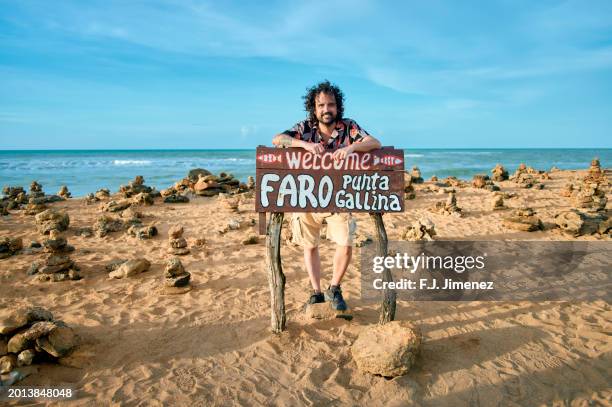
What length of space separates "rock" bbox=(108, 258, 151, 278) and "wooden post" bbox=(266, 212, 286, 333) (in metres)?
3.08

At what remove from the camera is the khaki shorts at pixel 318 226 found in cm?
401

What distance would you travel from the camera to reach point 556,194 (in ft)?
42.8

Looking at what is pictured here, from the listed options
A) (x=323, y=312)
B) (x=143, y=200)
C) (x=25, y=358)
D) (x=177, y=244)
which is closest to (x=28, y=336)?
(x=25, y=358)

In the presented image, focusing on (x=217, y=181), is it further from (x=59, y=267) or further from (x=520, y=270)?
(x=520, y=270)

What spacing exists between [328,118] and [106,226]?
684 centimetres

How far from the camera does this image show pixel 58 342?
3.46 metres

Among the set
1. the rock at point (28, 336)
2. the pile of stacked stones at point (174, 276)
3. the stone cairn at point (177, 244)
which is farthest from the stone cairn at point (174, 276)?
the rock at point (28, 336)

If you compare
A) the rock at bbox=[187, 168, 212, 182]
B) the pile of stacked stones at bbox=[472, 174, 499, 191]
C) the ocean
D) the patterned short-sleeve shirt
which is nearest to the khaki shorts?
the patterned short-sleeve shirt

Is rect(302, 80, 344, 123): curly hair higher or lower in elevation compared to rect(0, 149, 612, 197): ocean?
higher

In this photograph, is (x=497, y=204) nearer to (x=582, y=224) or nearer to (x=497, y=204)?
(x=497, y=204)

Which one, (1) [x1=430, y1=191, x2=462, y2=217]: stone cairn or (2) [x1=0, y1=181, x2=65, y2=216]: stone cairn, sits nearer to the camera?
(1) [x1=430, y1=191, x2=462, y2=217]: stone cairn

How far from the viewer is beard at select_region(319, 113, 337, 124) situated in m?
3.80

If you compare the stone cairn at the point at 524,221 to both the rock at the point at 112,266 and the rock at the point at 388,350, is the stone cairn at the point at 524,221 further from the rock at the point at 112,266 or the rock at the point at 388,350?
the rock at the point at 112,266

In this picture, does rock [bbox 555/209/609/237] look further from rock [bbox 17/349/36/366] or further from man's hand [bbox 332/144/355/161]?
rock [bbox 17/349/36/366]
